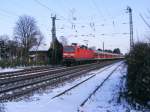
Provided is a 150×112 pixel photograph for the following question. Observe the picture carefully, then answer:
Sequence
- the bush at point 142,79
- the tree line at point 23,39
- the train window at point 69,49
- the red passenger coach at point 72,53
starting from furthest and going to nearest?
the tree line at point 23,39
the train window at point 69,49
the red passenger coach at point 72,53
the bush at point 142,79

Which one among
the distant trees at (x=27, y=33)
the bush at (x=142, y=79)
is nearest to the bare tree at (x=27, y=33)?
the distant trees at (x=27, y=33)

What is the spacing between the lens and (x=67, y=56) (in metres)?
50.9

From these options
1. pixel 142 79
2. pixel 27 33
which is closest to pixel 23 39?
pixel 27 33

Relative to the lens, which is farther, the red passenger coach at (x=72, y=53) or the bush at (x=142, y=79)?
the red passenger coach at (x=72, y=53)

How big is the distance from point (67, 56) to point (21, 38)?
55.2 meters

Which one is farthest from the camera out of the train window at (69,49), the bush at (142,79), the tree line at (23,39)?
the tree line at (23,39)

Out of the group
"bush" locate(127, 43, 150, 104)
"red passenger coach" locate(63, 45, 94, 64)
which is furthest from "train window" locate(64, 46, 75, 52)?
"bush" locate(127, 43, 150, 104)

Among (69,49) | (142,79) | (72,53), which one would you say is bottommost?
(142,79)

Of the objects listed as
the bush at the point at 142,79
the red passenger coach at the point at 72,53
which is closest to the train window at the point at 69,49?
A: the red passenger coach at the point at 72,53

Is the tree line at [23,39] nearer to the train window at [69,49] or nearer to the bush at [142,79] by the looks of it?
the train window at [69,49]

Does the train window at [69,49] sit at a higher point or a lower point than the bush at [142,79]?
higher

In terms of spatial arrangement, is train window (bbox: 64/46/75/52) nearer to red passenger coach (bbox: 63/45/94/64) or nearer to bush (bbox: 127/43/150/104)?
red passenger coach (bbox: 63/45/94/64)

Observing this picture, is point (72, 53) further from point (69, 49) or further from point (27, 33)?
point (27, 33)

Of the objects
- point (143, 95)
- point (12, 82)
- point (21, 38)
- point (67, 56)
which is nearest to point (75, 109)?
point (143, 95)
